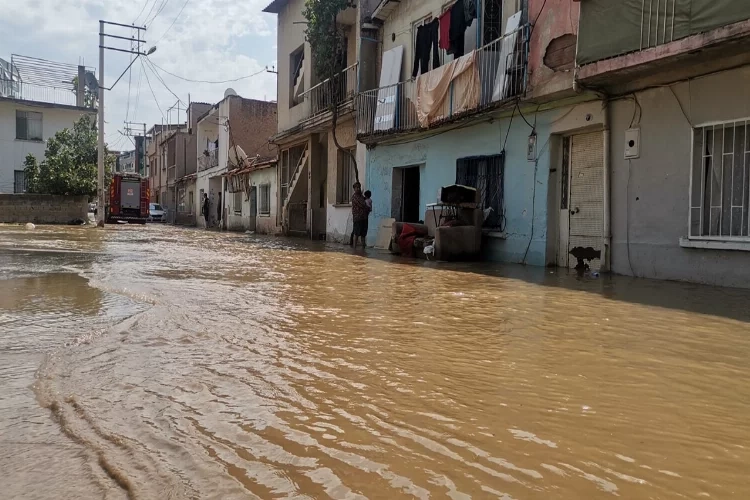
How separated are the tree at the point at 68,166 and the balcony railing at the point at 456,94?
58.1 feet

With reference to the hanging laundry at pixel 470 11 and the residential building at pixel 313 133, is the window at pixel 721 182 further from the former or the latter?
the residential building at pixel 313 133

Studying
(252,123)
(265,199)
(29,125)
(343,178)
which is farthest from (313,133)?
(29,125)

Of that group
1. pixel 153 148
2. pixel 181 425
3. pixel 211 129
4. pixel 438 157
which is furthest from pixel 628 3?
pixel 153 148

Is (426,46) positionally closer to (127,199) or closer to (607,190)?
(607,190)

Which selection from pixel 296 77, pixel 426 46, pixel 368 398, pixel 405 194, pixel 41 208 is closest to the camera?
pixel 368 398

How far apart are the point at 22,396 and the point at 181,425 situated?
886mm

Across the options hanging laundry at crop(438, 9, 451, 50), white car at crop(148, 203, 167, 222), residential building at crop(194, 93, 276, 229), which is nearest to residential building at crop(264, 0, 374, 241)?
hanging laundry at crop(438, 9, 451, 50)

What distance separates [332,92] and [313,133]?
2351 mm

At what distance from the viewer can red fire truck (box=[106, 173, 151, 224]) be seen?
30641mm

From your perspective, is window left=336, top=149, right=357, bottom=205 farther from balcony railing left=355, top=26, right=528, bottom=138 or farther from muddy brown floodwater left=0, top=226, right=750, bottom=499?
muddy brown floodwater left=0, top=226, right=750, bottom=499

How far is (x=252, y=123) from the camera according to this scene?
3012 centimetres

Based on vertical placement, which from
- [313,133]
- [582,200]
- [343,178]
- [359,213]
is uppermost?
[313,133]

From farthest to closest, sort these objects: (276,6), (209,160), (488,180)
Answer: (209,160)
(276,6)
(488,180)

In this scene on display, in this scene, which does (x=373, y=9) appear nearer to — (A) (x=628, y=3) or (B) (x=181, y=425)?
(A) (x=628, y=3)
